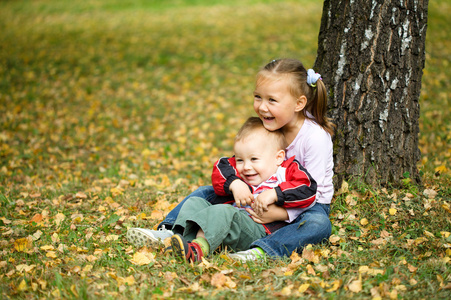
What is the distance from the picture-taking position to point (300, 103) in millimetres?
3129

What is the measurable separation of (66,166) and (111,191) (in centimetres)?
136

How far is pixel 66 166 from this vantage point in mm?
5230

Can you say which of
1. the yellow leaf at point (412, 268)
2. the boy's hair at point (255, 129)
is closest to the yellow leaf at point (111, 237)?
the boy's hair at point (255, 129)

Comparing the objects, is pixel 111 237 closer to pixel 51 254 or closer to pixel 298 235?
pixel 51 254

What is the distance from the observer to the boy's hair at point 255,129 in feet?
10.2

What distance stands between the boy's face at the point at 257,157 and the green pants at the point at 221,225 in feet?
1.04

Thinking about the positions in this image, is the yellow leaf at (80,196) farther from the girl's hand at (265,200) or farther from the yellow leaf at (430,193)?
the yellow leaf at (430,193)

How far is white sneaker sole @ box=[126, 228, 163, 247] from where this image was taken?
9.75ft

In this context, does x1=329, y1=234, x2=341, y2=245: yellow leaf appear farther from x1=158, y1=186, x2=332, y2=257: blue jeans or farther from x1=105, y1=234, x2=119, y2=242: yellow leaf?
x1=105, y1=234, x2=119, y2=242: yellow leaf

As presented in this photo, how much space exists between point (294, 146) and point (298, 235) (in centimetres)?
72

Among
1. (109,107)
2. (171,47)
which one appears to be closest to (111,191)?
(109,107)

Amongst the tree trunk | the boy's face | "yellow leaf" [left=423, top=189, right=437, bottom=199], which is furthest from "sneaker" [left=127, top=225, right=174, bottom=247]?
"yellow leaf" [left=423, top=189, right=437, bottom=199]

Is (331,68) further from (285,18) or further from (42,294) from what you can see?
(285,18)

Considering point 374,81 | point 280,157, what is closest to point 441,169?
point 374,81
